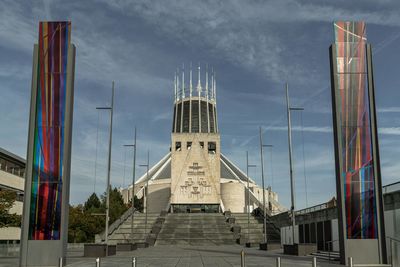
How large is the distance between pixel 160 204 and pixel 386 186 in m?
82.1

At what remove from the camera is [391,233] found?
2081 centimetres

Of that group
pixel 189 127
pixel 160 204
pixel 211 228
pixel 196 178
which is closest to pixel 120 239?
pixel 211 228

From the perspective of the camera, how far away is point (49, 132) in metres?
19.5

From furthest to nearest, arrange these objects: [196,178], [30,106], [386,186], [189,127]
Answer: [189,127] < [196,178] < [386,186] < [30,106]

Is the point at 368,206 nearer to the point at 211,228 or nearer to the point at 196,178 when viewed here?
the point at 211,228

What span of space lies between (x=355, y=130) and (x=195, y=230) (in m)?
38.4

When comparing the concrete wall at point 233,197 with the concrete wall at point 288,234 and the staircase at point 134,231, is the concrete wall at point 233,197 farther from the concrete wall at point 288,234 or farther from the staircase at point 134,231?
the concrete wall at point 288,234

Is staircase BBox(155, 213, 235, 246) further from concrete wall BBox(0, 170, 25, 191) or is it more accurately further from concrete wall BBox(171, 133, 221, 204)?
concrete wall BBox(0, 170, 25, 191)

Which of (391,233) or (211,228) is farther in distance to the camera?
(211,228)

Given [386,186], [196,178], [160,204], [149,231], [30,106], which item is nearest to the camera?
[30,106]

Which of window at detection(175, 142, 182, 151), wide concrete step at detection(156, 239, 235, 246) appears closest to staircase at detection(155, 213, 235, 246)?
wide concrete step at detection(156, 239, 235, 246)

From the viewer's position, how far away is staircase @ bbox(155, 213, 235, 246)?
168 ft

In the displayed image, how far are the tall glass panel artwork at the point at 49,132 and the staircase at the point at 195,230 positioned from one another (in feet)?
107

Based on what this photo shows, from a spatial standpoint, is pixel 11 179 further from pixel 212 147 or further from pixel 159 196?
pixel 159 196
